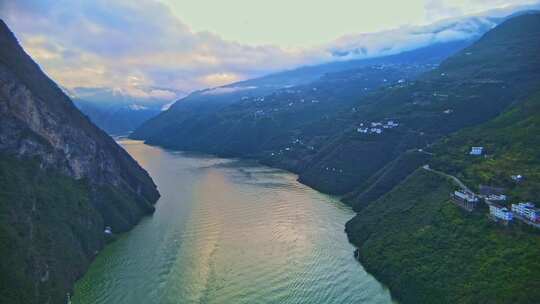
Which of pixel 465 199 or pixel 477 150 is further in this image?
pixel 477 150

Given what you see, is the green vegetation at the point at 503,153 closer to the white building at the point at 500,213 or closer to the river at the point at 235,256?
the white building at the point at 500,213

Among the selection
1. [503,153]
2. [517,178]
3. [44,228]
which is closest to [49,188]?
[44,228]

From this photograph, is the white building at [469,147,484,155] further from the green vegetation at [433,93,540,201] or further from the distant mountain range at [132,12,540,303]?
the distant mountain range at [132,12,540,303]

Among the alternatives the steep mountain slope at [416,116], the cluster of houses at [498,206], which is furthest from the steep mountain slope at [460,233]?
the steep mountain slope at [416,116]

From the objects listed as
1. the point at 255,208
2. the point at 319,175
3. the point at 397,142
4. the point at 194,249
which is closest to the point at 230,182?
the point at 319,175

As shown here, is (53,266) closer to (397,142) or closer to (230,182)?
(230,182)

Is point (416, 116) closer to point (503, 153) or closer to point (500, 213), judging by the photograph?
point (503, 153)
